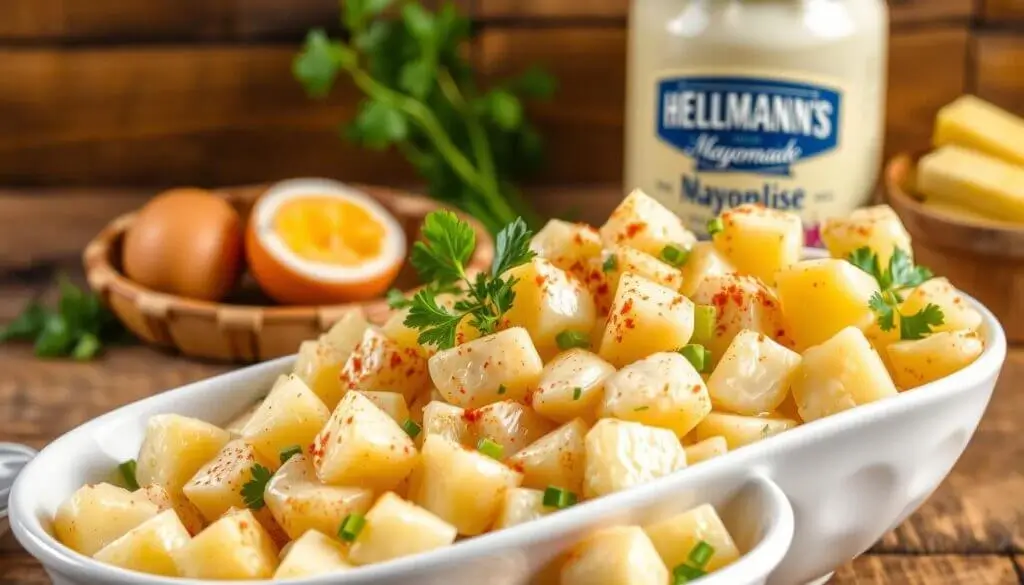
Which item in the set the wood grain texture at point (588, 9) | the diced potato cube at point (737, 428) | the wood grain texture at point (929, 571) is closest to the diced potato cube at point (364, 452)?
the diced potato cube at point (737, 428)

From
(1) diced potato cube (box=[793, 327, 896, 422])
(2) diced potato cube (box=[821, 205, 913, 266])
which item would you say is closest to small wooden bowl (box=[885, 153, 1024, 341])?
(2) diced potato cube (box=[821, 205, 913, 266])

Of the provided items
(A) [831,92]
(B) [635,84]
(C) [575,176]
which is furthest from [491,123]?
(A) [831,92]

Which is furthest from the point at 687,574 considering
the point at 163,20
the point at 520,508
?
the point at 163,20

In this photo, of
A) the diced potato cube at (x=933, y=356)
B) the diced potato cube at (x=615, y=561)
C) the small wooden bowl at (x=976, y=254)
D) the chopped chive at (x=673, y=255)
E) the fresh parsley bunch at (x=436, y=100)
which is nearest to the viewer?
the diced potato cube at (x=615, y=561)

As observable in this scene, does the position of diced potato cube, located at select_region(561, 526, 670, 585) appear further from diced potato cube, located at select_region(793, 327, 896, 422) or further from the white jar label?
the white jar label

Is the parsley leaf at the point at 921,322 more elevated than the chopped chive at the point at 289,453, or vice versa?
the parsley leaf at the point at 921,322

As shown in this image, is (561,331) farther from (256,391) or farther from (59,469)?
(59,469)

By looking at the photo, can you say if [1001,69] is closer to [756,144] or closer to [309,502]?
[756,144]

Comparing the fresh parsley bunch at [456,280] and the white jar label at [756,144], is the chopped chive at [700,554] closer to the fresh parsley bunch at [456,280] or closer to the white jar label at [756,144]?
the fresh parsley bunch at [456,280]
